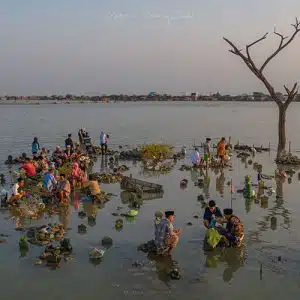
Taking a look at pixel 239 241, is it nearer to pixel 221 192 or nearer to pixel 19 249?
pixel 19 249

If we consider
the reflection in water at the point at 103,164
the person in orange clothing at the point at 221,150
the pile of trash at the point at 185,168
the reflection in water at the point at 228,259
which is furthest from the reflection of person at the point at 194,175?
the reflection in water at the point at 228,259

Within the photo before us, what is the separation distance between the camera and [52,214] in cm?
1573

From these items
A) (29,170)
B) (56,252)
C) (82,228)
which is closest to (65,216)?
(82,228)

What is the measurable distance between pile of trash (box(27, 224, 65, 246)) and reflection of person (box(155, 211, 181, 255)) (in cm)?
296

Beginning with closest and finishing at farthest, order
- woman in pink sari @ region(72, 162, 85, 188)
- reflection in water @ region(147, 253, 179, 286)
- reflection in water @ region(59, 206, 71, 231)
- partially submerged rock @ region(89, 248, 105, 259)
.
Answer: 1. reflection in water @ region(147, 253, 179, 286)
2. partially submerged rock @ region(89, 248, 105, 259)
3. reflection in water @ region(59, 206, 71, 231)
4. woman in pink sari @ region(72, 162, 85, 188)

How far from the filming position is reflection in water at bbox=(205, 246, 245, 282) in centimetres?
1118

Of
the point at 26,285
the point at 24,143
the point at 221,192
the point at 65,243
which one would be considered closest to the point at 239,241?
the point at 65,243

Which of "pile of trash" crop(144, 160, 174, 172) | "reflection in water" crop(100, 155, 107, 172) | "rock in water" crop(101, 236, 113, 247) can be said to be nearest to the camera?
"rock in water" crop(101, 236, 113, 247)

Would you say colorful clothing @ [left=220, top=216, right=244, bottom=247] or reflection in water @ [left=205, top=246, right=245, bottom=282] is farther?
colorful clothing @ [left=220, top=216, right=244, bottom=247]

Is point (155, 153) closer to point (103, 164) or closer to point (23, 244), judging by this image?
point (103, 164)

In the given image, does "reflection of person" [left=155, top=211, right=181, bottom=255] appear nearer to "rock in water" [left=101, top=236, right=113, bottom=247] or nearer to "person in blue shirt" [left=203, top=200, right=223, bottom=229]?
"person in blue shirt" [left=203, top=200, right=223, bottom=229]

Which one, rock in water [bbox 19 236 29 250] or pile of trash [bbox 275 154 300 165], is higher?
pile of trash [bbox 275 154 300 165]

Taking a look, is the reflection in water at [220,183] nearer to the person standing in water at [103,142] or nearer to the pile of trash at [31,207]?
the pile of trash at [31,207]

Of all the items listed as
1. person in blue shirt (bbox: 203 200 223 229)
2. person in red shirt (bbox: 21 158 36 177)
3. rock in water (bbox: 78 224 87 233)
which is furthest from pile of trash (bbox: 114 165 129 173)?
person in blue shirt (bbox: 203 200 223 229)
